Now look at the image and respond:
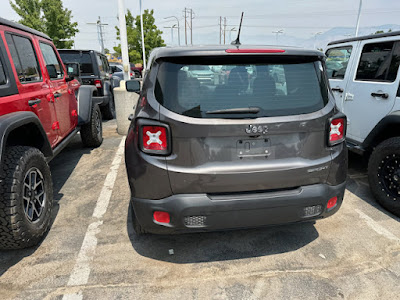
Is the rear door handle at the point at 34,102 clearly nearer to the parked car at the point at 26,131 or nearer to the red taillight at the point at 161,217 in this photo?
the parked car at the point at 26,131

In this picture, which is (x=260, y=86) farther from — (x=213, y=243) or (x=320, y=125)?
(x=213, y=243)

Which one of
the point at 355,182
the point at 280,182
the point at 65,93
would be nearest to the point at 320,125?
the point at 280,182

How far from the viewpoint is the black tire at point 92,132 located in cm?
552

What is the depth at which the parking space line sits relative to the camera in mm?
2324

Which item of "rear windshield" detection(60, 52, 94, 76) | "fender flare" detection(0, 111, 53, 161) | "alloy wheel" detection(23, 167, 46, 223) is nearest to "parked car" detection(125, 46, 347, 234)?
"fender flare" detection(0, 111, 53, 161)

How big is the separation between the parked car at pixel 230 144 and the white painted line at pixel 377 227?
3.75 ft

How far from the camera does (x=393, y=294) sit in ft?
7.16

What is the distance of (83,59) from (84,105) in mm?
3541

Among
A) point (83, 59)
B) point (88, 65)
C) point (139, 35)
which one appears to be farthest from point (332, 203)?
point (139, 35)

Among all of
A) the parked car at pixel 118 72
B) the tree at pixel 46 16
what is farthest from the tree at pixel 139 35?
the parked car at pixel 118 72

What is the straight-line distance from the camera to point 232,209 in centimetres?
217

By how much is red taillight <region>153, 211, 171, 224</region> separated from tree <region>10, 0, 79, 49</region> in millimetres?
26691

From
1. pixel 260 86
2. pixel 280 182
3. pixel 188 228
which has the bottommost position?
pixel 188 228

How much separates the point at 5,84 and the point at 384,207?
4.12 meters
